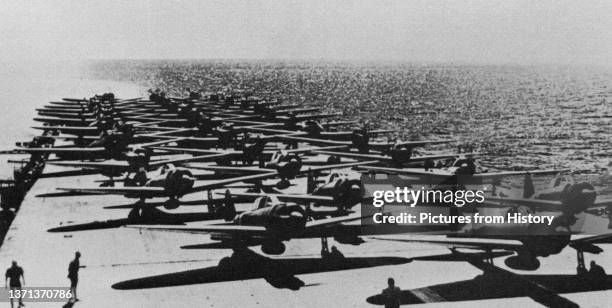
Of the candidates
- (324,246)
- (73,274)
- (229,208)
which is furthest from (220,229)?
(229,208)

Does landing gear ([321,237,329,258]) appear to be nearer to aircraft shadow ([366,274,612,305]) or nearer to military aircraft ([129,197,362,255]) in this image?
military aircraft ([129,197,362,255])

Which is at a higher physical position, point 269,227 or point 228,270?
point 269,227

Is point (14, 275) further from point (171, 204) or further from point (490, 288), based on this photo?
point (490, 288)

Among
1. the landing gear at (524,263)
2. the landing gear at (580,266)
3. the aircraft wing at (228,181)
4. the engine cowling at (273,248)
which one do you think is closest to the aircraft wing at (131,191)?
the aircraft wing at (228,181)

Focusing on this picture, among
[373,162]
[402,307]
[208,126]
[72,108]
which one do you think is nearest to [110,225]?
[402,307]

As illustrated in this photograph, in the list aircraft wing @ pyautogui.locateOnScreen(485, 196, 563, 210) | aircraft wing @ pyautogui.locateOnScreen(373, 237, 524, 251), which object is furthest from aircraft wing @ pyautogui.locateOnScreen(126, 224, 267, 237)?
aircraft wing @ pyautogui.locateOnScreen(485, 196, 563, 210)

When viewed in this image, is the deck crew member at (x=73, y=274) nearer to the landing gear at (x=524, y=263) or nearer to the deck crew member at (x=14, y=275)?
the deck crew member at (x=14, y=275)

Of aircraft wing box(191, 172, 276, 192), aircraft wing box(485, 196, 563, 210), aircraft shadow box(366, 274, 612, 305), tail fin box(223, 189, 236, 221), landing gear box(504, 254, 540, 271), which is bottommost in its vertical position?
aircraft shadow box(366, 274, 612, 305)
